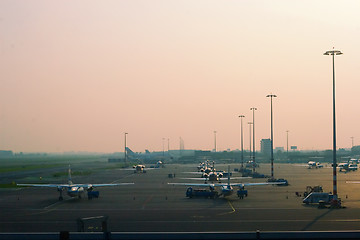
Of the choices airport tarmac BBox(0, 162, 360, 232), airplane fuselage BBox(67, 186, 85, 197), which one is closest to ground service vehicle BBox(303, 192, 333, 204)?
airport tarmac BBox(0, 162, 360, 232)

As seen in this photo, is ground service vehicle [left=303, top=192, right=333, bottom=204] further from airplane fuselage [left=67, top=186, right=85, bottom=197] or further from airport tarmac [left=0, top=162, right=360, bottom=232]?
airplane fuselage [left=67, top=186, right=85, bottom=197]

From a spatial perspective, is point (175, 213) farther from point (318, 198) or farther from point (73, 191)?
point (73, 191)

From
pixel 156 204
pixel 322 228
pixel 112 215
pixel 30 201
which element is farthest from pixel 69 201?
pixel 322 228

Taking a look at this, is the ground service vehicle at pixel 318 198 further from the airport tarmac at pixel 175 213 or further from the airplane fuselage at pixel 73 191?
the airplane fuselage at pixel 73 191

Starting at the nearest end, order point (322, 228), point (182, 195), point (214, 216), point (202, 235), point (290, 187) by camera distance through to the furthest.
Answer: point (202, 235) < point (322, 228) < point (214, 216) < point (182, 195) < point (290, 187)

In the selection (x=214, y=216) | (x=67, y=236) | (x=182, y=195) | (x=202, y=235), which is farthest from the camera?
(x=182, y=195)

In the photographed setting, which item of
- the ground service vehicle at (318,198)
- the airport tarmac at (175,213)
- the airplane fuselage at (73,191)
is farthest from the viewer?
the airplane fuselage at (73,191)

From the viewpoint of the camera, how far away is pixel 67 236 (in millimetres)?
30203

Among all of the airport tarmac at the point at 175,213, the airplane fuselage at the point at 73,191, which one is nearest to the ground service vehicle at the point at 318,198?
the airport tarmac at the point at 175,213

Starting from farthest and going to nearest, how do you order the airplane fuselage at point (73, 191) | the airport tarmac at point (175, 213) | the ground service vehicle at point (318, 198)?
the airplane fuselage at point (73, 191), the ground service vehicle at point (318, 198), the airport tarmac at point (175, 213)

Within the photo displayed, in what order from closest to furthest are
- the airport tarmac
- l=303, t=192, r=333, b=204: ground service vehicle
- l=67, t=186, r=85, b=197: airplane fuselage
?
the airport tarmac → l=303, t=192, r=333, b=204: ground service vehicle → l=67, t=186, r=85, b=197: airplane fuselage

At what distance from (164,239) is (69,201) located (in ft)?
177

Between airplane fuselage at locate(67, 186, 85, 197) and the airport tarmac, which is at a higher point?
airplane fuselage at locate(67, 186, 85, 197)

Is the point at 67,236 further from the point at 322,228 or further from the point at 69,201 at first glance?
the point at 69,201
